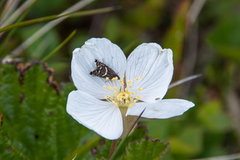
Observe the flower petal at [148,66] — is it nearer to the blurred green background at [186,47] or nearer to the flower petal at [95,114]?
the flower petal at [95,114]

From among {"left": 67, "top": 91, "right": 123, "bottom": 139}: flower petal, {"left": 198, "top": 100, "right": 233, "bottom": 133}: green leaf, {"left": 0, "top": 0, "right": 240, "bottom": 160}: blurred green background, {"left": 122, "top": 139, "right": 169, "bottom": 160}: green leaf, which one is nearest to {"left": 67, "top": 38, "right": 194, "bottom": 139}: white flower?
{"left": 67, "top": 91, "right": 123, "bottom": 139}: flower petal

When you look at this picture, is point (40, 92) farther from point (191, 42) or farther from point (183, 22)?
point (191, 42)

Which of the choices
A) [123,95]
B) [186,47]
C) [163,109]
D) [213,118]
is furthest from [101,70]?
[186,47]

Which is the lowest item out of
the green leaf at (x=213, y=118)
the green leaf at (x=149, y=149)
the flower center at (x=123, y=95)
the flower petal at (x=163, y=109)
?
the green leaf at (x=213, y=118)

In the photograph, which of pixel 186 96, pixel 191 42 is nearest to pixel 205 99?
pixel 186 96

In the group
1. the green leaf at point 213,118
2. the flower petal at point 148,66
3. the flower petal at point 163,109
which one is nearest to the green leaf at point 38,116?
the flower petal at point 148,66

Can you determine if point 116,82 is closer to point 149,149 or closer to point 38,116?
point 149,149
